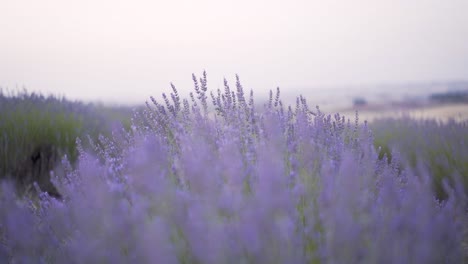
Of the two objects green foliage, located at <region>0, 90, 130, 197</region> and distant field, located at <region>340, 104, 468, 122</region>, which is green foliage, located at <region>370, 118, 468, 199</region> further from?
green foliage, located at <region>0, 90, 130, 197</region>

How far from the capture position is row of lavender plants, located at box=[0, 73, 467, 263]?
1287mm

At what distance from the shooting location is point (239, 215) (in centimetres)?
141

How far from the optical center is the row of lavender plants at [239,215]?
4.22 ft

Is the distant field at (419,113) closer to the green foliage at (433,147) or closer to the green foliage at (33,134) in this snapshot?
the green foliage at (433,147)

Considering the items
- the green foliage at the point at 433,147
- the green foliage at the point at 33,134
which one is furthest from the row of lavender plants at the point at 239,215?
the green foliage at the point at 33,134

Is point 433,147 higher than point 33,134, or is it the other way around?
point 33,134

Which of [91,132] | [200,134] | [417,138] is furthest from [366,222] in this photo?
[91,132]

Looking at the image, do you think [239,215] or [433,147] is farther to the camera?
[433,147]

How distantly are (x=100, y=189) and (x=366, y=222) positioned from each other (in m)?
1.03

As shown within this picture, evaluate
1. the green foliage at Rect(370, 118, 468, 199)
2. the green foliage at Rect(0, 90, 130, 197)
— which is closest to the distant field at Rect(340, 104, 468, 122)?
the green foliage at Rect(370, 118, 468, 199)

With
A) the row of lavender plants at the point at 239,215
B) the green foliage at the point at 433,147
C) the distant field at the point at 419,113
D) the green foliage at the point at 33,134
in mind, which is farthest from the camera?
the distant field at the point at 419,113

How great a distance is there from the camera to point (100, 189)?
1.57m

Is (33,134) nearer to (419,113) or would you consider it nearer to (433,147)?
(433,147)

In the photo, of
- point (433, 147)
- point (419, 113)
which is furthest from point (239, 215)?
point (419, 113)
